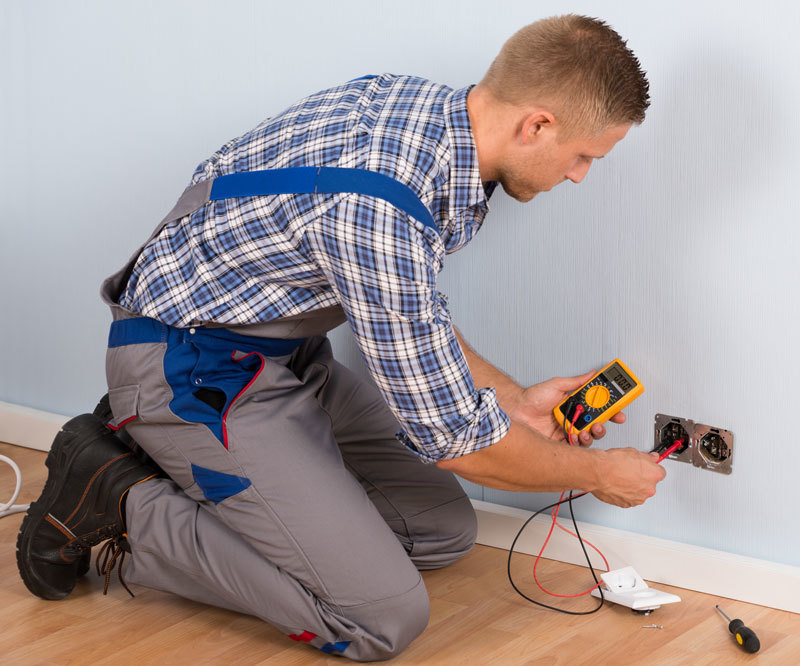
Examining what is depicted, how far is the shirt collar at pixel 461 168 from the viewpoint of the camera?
1430mm

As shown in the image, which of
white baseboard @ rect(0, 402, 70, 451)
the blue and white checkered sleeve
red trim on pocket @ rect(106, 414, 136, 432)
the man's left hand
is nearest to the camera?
the blue and white checkered sleeve

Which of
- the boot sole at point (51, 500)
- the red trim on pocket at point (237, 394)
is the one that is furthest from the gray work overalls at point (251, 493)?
the boot sole at point (51, 500)

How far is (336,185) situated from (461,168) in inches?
8.0

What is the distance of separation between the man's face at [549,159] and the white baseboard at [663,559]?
723 millimetres

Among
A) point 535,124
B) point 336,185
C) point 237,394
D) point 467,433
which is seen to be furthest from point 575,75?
point 237,394

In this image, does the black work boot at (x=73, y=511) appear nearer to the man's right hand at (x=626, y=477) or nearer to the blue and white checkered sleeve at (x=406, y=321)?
the blue and white checkered sleeve at (x=406, y=321)

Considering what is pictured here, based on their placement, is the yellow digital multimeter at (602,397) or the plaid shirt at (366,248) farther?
the yellow digital multimeter at (602,397)

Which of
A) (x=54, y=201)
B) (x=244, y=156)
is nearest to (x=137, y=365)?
(x=244, y=156)

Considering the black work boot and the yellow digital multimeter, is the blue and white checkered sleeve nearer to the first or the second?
the yellow digital multimeter

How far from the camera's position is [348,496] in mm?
1639

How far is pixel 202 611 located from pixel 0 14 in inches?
67.8

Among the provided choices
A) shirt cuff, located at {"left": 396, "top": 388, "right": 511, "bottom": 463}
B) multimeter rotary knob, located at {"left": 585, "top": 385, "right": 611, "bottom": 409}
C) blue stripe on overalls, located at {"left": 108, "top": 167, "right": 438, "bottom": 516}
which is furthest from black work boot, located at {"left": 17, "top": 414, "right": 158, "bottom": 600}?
multimeter rotary knob, located at {"left": 585, "top": 385, "right": 611, "bottom": 409}

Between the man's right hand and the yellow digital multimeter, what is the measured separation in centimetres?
14

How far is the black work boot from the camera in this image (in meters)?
1.70
